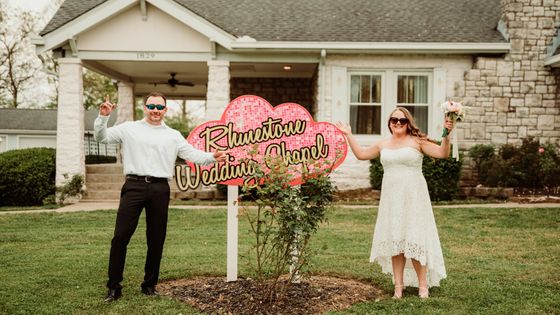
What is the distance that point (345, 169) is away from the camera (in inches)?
523

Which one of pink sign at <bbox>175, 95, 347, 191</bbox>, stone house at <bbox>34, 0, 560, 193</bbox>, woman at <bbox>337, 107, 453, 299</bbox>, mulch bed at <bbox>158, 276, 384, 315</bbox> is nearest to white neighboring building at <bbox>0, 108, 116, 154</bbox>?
stone house at <bbox>34, 0, 560, 193</bbox>

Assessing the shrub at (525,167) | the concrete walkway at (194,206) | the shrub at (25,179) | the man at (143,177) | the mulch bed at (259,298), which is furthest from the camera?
the shrub at (25,179)

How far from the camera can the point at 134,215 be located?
5.01 metres

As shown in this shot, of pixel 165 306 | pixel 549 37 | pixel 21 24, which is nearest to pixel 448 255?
pixel 165 306

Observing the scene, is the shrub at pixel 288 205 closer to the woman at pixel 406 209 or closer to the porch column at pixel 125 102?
the woman at pixel 406 209

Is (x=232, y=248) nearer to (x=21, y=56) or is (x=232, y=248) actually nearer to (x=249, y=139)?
(x=249, y=139)

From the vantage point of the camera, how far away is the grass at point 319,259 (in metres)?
4.95

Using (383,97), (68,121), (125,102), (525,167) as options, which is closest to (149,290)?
(68,121)

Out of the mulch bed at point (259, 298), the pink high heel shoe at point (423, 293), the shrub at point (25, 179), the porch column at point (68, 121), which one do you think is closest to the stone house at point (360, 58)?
the porch column at point (68, 121)

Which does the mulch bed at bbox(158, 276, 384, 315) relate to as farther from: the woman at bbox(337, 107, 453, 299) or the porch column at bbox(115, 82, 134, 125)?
the porch column at bbox(115, 82, 134, 125)

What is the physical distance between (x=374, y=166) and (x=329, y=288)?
24.5ft

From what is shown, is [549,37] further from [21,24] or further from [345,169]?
[21,24]

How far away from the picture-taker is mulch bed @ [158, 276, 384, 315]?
4887 millimetres

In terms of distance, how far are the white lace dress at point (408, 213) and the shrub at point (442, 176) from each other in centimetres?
715
